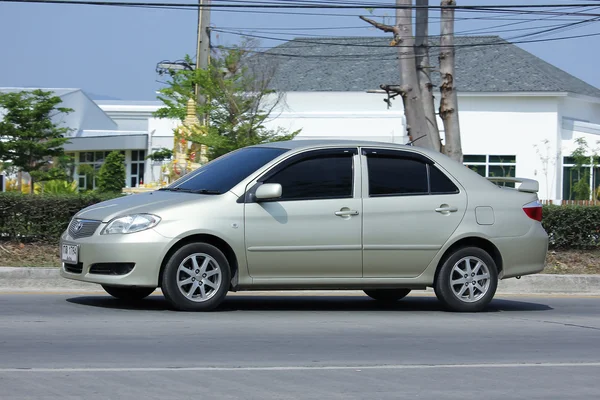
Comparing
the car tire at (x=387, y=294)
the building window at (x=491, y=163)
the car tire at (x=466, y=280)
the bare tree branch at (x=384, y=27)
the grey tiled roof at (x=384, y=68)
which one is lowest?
the car tire at (x=387, y=294)

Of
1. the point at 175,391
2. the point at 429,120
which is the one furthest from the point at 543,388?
the point at 429,120

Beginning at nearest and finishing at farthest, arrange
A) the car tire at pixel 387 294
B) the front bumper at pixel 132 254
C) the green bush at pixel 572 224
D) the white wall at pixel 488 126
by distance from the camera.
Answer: the front bumper at pixel 132 254
the car tire at pixel 387 294
the green bush at pixel 572 224
the white wall at pixel 488 126

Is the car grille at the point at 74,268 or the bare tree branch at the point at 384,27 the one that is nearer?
the car grille at the point at 74,268

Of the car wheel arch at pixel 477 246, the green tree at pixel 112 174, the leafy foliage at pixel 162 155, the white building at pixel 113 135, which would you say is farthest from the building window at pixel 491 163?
the car wheel arch at pixel 477 246

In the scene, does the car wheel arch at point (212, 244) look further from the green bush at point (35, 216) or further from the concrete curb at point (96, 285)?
the green bush at point (35, 216)

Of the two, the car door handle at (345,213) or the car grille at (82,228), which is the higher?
the car door handle at (345,213)

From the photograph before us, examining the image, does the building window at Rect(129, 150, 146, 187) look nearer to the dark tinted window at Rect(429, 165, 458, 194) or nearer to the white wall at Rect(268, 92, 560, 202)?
the white wall at Rect(268, 92, 560, 202)

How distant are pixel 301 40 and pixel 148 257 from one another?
39755mm

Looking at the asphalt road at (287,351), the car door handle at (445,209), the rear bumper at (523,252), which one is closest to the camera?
the asphalt road at (287,351)

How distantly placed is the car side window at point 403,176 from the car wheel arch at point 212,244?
157 centimetres

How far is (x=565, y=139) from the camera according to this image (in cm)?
4162

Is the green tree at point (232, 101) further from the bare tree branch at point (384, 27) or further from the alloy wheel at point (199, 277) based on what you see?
the alloy wheel at point (199, 277)

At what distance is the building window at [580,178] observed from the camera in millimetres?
38875

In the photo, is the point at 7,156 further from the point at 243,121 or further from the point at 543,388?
the point at 543,388
